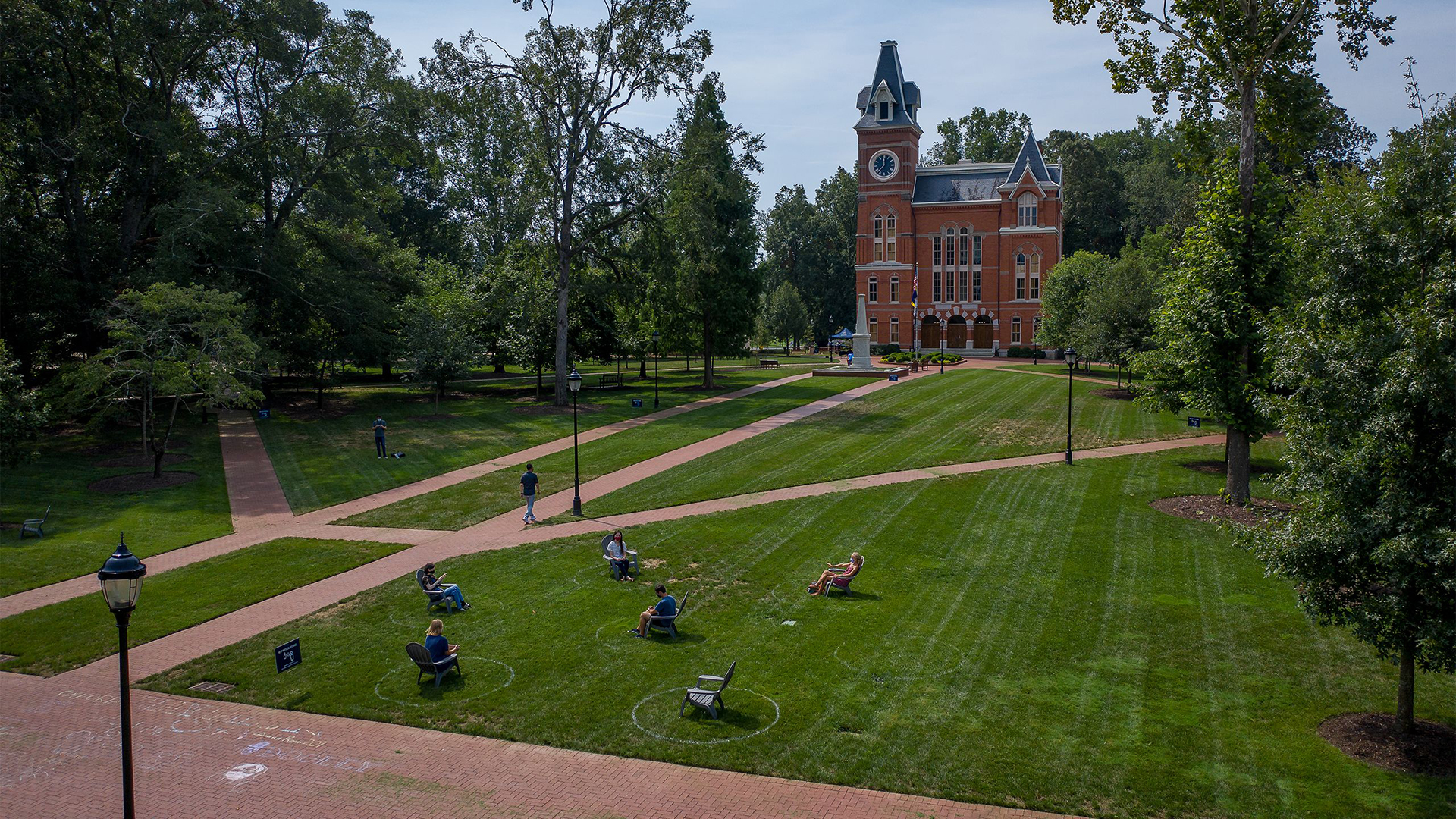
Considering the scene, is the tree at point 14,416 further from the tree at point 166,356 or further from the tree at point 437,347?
the tree at point 437,347

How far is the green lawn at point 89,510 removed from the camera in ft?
68.4

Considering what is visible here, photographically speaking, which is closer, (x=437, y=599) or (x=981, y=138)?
(x=437, y=599)

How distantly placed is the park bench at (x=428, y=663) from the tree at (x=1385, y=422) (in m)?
12.4

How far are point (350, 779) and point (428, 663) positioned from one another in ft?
8.50

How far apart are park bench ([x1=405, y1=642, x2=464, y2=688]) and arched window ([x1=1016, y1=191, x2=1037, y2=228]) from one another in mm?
75186

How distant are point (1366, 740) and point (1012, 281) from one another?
7239cm

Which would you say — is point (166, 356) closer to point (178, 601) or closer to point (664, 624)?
point (178, 601)

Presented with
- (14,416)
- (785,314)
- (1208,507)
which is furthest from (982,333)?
(14,416)

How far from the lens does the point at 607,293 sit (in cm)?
4803

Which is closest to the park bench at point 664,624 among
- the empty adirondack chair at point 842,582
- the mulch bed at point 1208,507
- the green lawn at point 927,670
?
the green lawn at point 927,670

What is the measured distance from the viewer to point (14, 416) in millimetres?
23469

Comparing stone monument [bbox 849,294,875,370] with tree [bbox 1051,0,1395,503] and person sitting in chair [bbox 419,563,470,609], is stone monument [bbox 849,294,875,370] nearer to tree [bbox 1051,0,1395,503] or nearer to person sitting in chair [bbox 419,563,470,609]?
tree [bbox 1051,0,1395,503]

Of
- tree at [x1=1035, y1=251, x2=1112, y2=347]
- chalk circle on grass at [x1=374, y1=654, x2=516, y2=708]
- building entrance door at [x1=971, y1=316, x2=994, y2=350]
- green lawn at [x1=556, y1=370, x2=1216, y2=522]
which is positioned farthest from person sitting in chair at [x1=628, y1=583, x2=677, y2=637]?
building entrance door at [x1=971, y1=316, x2=994, y2=350]

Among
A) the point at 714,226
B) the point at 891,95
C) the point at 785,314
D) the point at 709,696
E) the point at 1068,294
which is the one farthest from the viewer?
the point at 785,314
